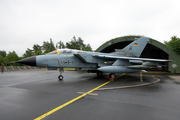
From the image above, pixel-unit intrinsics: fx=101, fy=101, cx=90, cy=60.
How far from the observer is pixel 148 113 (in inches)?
114

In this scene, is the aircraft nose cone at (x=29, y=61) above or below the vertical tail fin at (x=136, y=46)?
below

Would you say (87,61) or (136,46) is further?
(136,46)

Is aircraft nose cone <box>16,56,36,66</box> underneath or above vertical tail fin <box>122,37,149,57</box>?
underneath

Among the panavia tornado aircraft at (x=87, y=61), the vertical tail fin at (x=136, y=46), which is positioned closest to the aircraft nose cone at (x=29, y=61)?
the panavia tornado aircraft at (x=87, y=61)

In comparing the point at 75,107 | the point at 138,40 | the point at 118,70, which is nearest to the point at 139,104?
the point at 75,107

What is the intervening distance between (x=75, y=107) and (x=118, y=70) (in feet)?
19.5

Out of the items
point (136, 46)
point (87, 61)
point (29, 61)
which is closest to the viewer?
point (29, 61)

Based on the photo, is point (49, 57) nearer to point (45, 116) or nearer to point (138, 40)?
point (45, 116)

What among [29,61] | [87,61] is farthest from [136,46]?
[29,61]

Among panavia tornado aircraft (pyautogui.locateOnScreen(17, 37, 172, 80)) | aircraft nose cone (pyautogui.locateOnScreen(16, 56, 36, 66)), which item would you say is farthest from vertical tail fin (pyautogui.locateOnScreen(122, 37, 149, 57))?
aircraft nose cone (pyautogui.locateOnScreen(16, 56, 36, 66))

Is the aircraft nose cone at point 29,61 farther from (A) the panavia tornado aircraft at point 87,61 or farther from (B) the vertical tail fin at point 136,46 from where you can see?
(B) the vertical tail fin at point 136,46

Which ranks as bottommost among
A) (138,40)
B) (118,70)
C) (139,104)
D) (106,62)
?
(139,104)

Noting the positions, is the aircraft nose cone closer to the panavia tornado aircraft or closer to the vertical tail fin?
the panavia tornado aircraft

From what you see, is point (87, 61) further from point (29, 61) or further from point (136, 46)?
point (136, 46)
